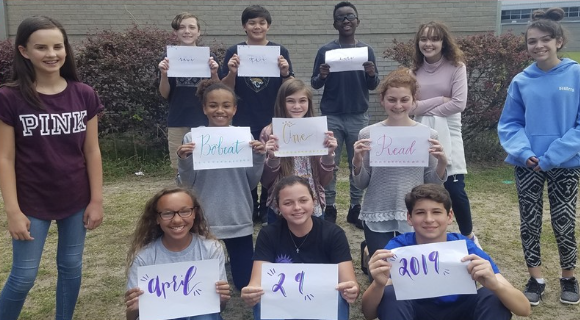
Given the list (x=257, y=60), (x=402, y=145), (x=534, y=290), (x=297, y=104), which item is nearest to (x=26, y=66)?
(x=297, y=104)

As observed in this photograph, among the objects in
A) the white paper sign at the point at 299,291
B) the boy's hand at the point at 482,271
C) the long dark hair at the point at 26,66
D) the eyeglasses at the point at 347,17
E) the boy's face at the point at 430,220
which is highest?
the eyeglasses at the point at 347,17

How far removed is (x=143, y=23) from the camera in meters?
9.39

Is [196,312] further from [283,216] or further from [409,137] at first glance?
[409,137]

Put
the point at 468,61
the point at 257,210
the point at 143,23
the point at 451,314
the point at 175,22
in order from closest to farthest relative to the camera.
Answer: the point at 451,314 < the point at 175,22 < the point at 257,210 < the point at 468,61 < the point at 143,23

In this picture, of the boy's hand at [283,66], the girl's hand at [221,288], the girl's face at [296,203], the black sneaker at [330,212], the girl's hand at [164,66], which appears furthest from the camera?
the black sneaker at [330,212]

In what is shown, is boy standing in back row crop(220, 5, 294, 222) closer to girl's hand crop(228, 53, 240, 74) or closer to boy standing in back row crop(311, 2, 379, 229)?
girl's hand crop(228, 53, 240, 74)

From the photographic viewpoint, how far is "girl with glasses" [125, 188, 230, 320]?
111 inches

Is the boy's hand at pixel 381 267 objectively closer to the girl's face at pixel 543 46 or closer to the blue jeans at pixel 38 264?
the blue jeans at pixel 38 264

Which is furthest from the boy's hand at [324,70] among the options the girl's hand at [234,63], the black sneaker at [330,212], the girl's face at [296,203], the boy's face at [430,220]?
the boy's face at [430,220]

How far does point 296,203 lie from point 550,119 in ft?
5.77

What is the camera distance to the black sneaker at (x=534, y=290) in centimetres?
349

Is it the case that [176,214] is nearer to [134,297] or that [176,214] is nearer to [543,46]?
[134,297]

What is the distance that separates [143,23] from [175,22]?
5514mm

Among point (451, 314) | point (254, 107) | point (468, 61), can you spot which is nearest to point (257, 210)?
point (254, 107)
